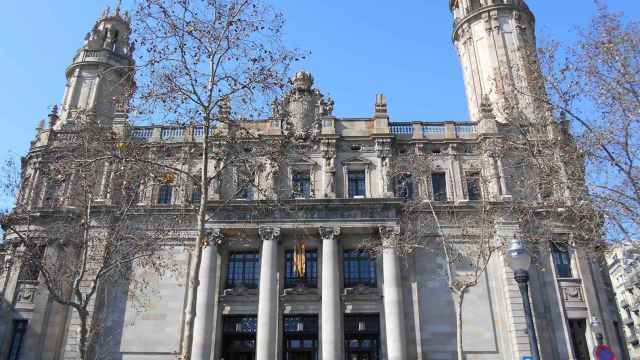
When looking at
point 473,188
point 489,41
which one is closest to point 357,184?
point 473,188

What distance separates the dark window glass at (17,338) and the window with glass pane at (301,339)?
1433 cm

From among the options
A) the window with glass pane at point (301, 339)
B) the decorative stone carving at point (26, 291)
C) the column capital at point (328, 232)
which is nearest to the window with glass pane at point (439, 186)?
the column capital at point (328, 232)

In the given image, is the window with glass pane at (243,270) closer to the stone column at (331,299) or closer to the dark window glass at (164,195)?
the stone column at (331,299)

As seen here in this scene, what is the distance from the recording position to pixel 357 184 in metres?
33.1

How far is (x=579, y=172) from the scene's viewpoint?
60.2 ft

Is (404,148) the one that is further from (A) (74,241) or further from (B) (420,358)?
(A) (74,241)

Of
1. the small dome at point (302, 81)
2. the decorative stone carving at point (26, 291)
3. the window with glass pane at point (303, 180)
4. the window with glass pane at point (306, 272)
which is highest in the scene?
the small dome at point (302, 81)

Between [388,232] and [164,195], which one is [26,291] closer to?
[164,195]

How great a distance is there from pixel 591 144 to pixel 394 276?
13922 millimetres

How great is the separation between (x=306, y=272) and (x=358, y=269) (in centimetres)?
309

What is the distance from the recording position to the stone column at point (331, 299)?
27375 mm

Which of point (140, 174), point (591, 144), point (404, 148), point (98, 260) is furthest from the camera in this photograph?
point (404, 148)

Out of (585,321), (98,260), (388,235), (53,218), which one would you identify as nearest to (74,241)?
(98,260)

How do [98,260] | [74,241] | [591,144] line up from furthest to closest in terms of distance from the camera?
[74,241] → [98,260] → [591,144]
